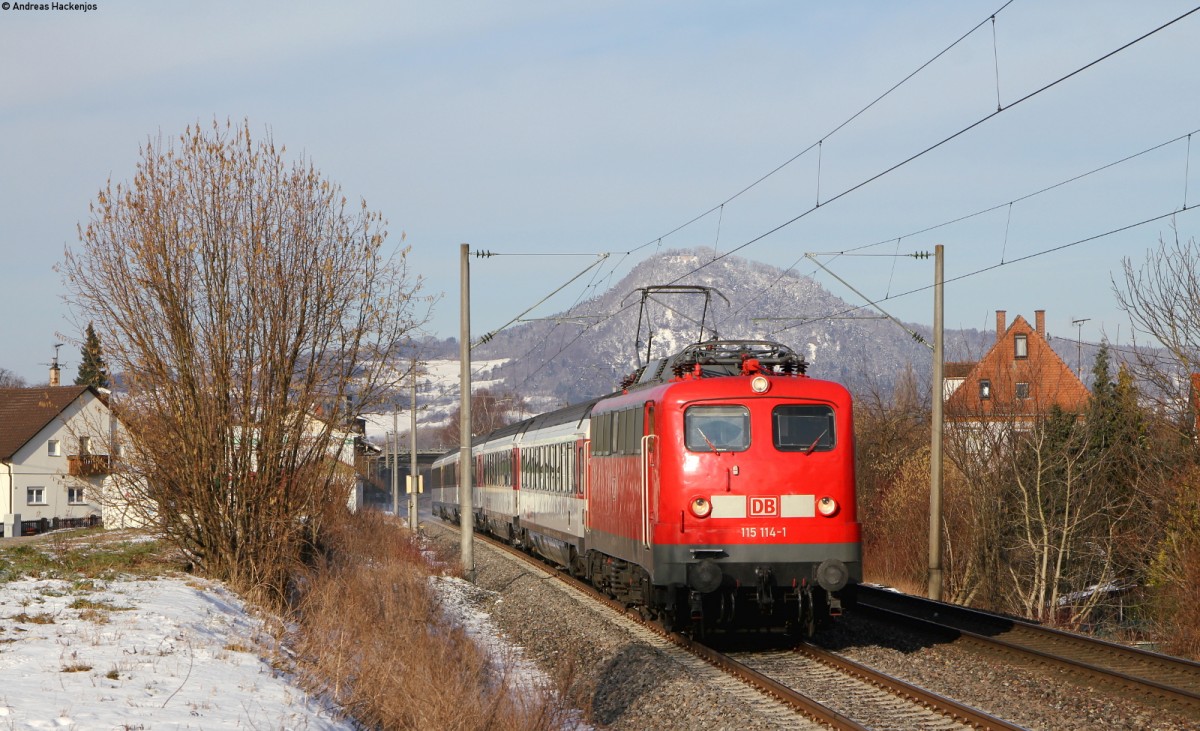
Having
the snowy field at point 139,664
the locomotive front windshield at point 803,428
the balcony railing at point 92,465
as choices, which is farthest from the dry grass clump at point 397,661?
the locomotive front windshield at point 803,428

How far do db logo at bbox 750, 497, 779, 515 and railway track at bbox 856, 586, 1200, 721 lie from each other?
9.42ft

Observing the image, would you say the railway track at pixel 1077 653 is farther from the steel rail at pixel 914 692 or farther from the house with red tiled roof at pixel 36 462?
the house with red tiled roof at pixel 36 462

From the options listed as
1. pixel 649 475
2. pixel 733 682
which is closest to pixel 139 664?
pixel 733 682

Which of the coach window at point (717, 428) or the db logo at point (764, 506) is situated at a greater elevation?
the coach window at point (717, 428)

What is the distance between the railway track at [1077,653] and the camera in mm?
10938

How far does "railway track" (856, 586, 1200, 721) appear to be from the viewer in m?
10.9

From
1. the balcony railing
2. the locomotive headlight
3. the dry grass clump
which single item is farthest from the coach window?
the balcony railing

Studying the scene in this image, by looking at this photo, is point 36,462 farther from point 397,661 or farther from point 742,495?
point 397,661

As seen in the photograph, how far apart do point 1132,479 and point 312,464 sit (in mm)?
18167

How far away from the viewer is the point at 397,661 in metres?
11.1

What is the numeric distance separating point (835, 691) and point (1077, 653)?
11.1 ft

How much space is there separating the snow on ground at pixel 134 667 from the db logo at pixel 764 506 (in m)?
5.47

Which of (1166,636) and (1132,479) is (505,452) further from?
(1166,636)

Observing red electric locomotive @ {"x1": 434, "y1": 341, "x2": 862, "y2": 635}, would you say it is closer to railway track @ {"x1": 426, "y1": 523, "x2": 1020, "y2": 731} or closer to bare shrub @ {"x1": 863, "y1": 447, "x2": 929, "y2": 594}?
railway track @ {"x1": 426, "y1": 523, "x2": 1020, "y2": 731}
